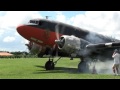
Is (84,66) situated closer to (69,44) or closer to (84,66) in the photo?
(84,66)

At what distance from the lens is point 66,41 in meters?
18.7

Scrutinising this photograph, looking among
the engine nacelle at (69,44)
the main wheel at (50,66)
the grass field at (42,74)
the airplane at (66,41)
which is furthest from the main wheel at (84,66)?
the main wheel at (50,66)

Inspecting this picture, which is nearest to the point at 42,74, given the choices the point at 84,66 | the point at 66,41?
the point at 66,41

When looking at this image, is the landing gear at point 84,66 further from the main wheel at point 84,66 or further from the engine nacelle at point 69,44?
the engine nacelle at point 69,44

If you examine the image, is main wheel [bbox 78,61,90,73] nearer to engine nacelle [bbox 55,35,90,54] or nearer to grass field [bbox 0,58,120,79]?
grass field [bbox 0,58,120,79]

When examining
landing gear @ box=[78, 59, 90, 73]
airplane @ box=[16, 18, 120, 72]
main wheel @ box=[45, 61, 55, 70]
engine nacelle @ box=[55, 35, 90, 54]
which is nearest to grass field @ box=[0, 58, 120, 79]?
main wheel @ box=[45, 61, 55, 70]

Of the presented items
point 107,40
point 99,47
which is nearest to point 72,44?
point 99,47

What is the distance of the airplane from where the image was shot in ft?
62.5

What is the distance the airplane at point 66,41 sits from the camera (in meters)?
19.1

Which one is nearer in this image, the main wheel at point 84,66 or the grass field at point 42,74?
the grass field at point 42,74
